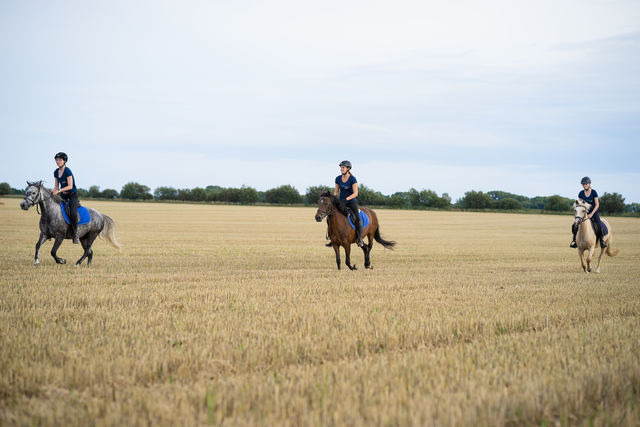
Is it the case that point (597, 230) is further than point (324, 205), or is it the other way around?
point (597, 230)

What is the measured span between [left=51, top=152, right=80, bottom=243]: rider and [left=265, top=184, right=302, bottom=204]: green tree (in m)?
88.1

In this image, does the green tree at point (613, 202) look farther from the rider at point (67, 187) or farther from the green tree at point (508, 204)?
the rider at point (67, 187)

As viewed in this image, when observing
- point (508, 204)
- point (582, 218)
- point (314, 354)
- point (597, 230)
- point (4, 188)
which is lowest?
point (314, 354)

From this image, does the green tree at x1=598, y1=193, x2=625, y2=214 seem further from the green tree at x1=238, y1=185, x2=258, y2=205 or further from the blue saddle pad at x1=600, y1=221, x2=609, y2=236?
the blue saddle pad at x1=600, y1=221, x2=609, y2=236

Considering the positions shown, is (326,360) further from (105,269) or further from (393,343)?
(105,269)

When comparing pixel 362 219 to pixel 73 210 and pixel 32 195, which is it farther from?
pixel 32 195

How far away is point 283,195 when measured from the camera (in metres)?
102

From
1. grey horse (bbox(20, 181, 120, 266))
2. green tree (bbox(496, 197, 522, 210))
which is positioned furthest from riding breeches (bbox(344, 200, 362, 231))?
green tree (bbox(496, 197, 522, 210))

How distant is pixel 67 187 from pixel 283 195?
89.9 metres

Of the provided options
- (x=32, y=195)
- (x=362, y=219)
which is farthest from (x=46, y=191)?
(x=362, y=219)

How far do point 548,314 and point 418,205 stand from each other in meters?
93.0

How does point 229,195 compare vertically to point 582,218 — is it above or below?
above

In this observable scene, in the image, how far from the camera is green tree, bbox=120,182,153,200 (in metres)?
102

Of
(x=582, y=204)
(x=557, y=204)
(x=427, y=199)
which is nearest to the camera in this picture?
(x=582, y=204)
